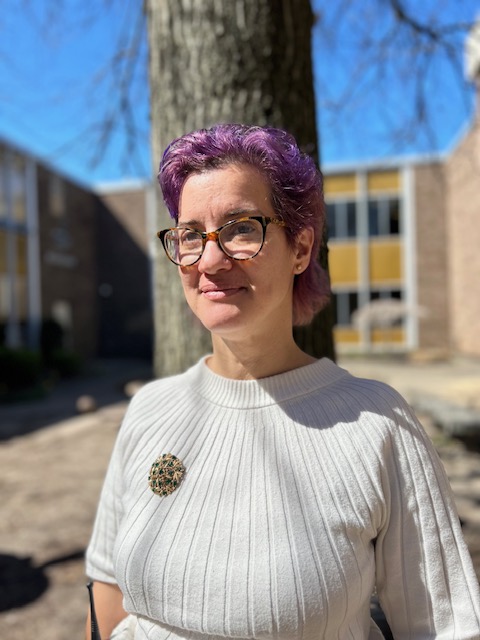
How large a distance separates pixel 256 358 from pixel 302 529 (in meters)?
0.43

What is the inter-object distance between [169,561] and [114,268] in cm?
2586

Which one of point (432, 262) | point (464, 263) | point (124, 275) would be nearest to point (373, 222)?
point (432, 262)

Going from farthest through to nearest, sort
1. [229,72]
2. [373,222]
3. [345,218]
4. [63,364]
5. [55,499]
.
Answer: [345,218] → [373,222] → [63,364] → [55,499] → [229,72]

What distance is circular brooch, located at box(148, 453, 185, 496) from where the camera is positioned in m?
1.46

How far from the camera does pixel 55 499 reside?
20.2 ft

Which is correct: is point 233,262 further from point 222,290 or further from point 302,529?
point 302,529

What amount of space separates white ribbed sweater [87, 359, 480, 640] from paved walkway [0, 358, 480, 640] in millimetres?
2695

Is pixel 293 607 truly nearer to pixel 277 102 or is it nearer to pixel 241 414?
pixel 241 414

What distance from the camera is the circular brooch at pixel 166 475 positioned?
1462 millimetres

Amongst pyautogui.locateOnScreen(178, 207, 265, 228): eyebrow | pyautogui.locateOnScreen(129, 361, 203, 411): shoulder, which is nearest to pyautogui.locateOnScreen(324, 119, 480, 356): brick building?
pyautogui.locateOnScreen(129, 361, 203, 411): shoulder

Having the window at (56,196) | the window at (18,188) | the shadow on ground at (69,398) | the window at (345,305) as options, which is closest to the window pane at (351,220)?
the window at (345,305)

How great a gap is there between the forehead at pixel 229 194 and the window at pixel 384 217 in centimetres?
2496

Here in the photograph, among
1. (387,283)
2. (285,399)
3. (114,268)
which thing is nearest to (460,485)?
(285,399)

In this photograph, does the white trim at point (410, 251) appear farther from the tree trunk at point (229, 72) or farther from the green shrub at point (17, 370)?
the tree trunk at point (229, 72)
